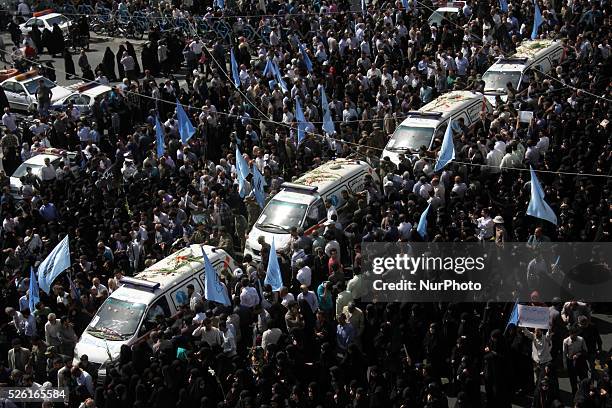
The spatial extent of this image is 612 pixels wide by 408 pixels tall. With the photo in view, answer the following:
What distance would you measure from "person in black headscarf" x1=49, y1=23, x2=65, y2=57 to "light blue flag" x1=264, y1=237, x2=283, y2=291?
1985cm

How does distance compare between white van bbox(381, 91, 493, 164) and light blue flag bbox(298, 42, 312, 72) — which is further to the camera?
light blue flag bbox(298, 42, 312, 72)

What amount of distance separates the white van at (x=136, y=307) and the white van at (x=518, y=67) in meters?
9.81

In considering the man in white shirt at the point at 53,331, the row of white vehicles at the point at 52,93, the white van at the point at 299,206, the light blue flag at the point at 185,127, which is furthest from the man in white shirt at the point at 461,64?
the man in white shirt at the point at 53,331

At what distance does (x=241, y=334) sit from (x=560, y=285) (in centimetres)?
487

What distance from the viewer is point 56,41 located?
37469mm

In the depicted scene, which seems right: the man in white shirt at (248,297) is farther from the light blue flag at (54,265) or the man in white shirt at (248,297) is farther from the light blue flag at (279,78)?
the light blue flag at (279,78)

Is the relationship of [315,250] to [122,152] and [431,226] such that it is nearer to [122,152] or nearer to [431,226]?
[431,226]

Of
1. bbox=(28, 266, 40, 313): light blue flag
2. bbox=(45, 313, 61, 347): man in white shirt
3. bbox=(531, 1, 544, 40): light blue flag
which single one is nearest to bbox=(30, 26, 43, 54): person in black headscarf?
bbox=(531, 1, 544, 40): light blue flag

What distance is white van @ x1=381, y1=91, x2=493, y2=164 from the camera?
80.1ft

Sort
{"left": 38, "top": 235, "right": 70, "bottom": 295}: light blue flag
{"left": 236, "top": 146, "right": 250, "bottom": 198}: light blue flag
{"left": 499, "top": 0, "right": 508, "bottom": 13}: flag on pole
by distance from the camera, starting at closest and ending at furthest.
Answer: {"left": 38, "top": 235, "right": 70, "bottom": 295}: light blue flag, {"left": 236, "top": 146, "right": 250, "bottom": 198}: light blue flag, {"left": 499, "top": 0, "right": 508, "bottom": 13}: flag on pole

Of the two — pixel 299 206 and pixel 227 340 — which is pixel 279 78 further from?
pixel 227 340

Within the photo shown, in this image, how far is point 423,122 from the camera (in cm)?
2473

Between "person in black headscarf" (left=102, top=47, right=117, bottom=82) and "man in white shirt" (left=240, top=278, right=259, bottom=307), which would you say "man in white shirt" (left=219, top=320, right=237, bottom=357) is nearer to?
"man in white shirt" (left=240, top=278, right=259, bottom=307)

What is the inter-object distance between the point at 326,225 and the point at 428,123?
14.7ft
